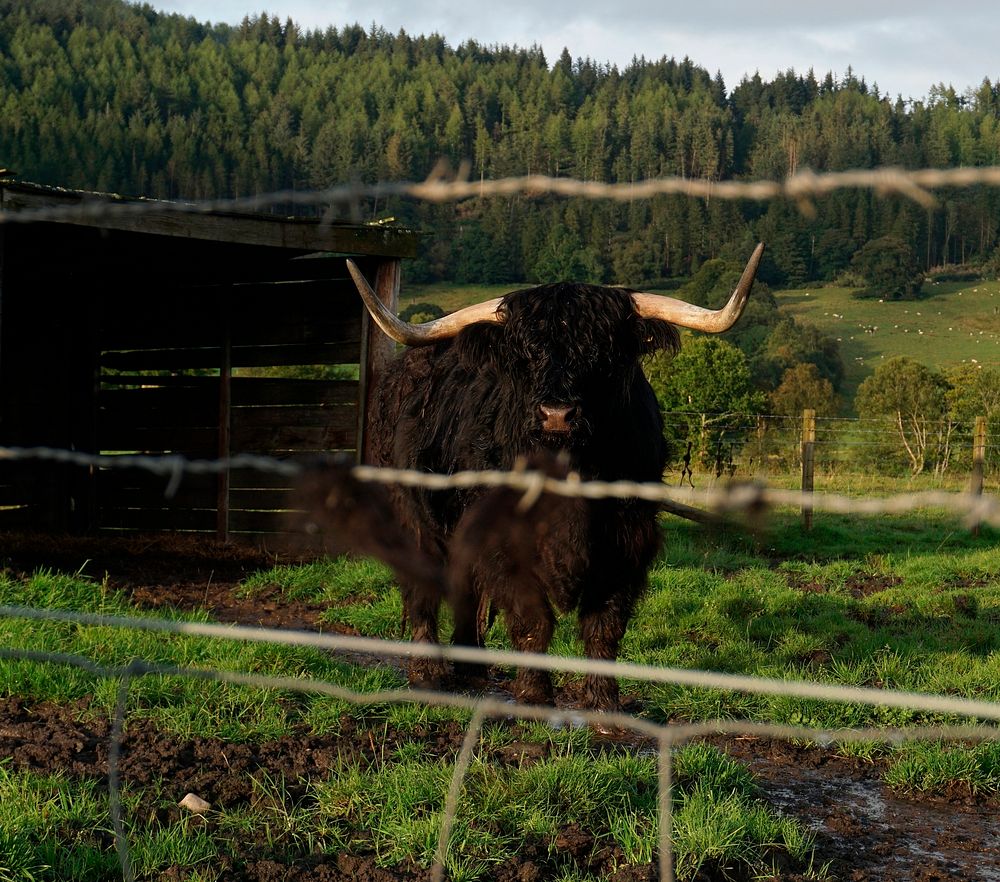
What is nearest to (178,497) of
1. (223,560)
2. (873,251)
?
(223,560)

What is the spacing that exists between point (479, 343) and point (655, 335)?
768 mm

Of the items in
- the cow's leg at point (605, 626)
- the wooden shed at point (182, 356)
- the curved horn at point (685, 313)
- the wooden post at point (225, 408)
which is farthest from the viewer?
the wooden post at point (225, 408)

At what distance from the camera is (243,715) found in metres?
4.30

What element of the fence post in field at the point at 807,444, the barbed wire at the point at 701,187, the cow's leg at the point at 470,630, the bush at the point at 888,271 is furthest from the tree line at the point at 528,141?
the barbed wire at the point at 701,187

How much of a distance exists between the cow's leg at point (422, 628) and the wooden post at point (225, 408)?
4997 mm

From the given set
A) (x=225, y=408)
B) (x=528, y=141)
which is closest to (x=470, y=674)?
(x=225, y=408)

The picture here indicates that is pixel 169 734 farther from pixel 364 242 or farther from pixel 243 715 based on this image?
pixel 364 242

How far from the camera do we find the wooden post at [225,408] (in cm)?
1032

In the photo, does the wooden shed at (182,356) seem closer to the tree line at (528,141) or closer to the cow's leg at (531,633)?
the cow's leg at (531,633)

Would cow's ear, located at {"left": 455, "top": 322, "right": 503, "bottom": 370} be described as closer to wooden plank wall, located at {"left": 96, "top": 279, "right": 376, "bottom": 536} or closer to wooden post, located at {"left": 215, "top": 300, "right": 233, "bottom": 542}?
wooden plank wall, located at {"left": 96, "top": 279, "right": 376, "bottom": 536}

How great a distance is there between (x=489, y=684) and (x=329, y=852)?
247cm

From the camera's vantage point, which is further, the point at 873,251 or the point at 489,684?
the point at 873,251

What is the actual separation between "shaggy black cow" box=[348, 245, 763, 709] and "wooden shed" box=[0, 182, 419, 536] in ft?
10.9

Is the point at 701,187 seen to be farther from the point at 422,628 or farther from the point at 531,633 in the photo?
the point at 422,628
